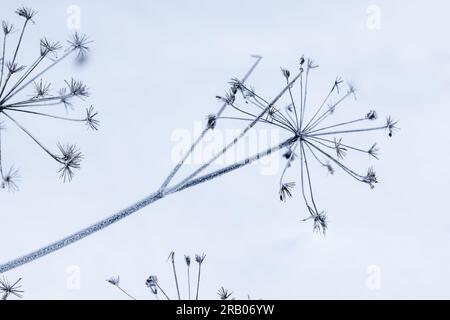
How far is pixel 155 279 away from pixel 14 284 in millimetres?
1765

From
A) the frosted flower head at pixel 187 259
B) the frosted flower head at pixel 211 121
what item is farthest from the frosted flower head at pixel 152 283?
the frosted flower head at pixel 211 121

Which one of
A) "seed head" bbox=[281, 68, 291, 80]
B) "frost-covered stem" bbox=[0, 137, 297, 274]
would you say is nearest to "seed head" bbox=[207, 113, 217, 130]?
"frost-covered stem" bbox=[0, 137, 297, 274]

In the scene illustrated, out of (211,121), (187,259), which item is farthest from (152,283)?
(211,121)

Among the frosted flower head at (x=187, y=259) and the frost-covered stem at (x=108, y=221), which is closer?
the frost-covered stem at (x=108, y=221)

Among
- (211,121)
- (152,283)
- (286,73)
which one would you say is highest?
(286,73)

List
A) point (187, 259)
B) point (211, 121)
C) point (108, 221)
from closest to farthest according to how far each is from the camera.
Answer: point (108, 221) < point (211, 121) < point (187, 259)

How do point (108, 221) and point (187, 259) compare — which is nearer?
point (108, 221)

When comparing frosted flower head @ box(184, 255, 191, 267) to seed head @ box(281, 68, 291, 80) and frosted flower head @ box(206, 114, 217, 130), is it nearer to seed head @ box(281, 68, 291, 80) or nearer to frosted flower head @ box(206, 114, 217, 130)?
frosted flower head @ box(206, 114, 217, 130)

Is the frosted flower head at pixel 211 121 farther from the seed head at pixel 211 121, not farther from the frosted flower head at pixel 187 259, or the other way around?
the frosted flower head at pixel 187 259

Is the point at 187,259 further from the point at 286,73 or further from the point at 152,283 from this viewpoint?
the point at 286,73

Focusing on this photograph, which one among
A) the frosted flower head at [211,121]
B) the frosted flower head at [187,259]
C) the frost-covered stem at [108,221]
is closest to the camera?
the frost-covered stem at [108,221]
